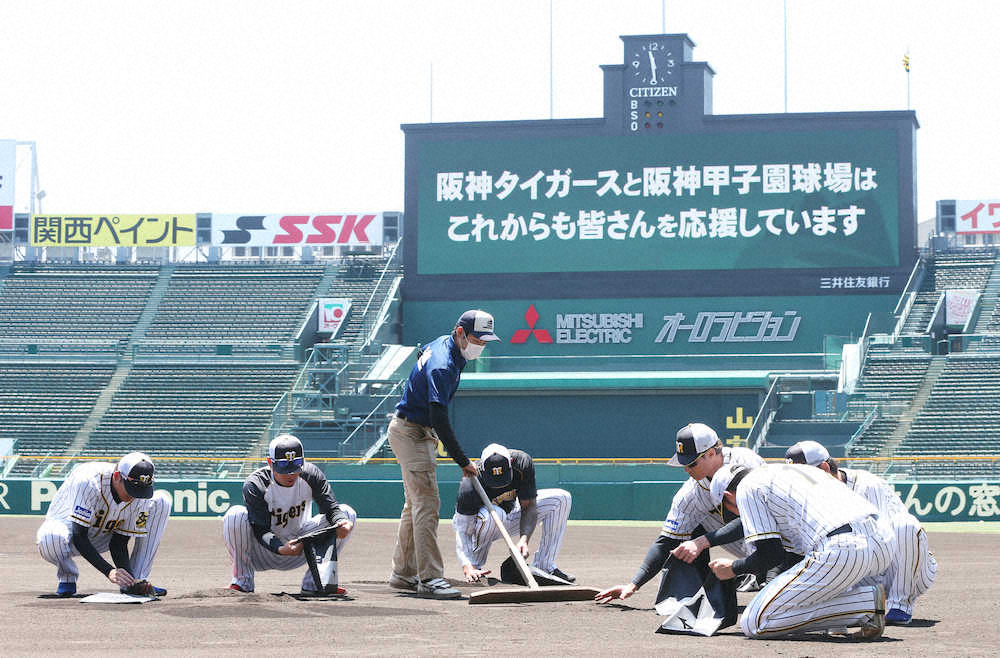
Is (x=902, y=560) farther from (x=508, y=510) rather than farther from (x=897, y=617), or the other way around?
(x=508, y=510)

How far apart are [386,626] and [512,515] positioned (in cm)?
379

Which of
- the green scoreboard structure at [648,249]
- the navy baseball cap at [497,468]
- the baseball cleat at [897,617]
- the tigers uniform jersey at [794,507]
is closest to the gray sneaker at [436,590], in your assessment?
the navy baseball cap at [497,468]

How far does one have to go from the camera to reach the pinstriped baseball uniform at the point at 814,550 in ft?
25.5

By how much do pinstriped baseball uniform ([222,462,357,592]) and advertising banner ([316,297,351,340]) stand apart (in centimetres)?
2831

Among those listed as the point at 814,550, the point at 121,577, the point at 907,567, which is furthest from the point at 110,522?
the point at 907,567

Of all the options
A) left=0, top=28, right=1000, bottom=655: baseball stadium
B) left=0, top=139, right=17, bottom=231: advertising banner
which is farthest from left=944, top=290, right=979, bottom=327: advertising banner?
left=0, top=139, right=17, bottom=231: advertising banner

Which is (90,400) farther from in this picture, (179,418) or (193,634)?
(193,634)

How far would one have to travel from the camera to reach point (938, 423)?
32219mm

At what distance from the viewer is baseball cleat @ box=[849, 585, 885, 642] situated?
25.6 ft

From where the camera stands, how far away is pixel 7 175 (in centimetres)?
4600

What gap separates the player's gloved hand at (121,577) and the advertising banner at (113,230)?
35.0 m

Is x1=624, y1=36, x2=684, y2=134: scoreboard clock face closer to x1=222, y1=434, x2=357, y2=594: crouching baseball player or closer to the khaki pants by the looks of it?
the khaki pants

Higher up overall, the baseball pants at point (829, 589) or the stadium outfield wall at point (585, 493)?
the baseball pants at point (829, 589)

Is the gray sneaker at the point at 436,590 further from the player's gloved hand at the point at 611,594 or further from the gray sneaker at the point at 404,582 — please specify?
the player's gloved hand at the point at 611,594
